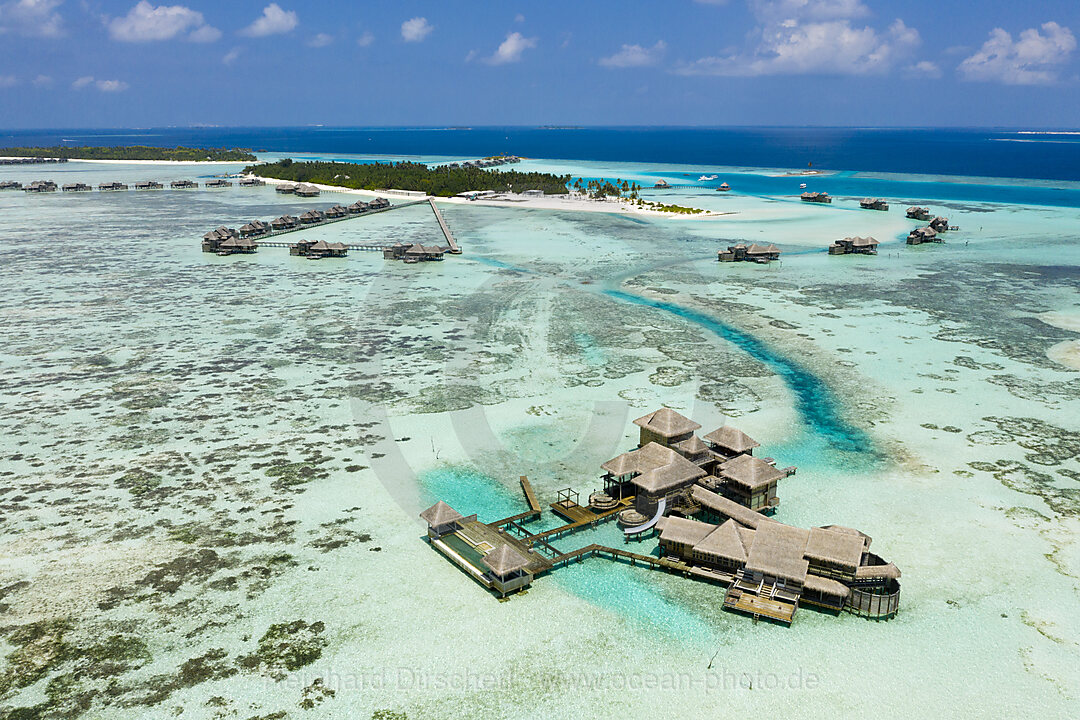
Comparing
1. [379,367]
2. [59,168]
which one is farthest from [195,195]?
[379,367]

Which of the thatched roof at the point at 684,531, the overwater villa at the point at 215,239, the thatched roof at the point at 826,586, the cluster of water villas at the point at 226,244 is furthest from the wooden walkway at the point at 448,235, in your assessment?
the thatched roof at the point at 826,586

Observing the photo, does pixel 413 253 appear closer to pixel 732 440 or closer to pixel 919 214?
pixel 732 440

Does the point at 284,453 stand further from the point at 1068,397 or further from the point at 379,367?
the point at 1068,397

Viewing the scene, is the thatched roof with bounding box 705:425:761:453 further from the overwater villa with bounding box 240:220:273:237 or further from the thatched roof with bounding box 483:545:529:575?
the overwater villa with bounding box 240:220:273:237

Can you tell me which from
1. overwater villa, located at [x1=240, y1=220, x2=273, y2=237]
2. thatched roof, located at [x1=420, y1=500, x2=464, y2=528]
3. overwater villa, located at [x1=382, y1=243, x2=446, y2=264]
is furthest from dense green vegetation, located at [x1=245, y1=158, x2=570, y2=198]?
thatched roof, located at [x1=420, y1=500, x2=464, y2=528]

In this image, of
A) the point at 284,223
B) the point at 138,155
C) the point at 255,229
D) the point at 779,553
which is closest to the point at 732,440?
the point at 779,553
